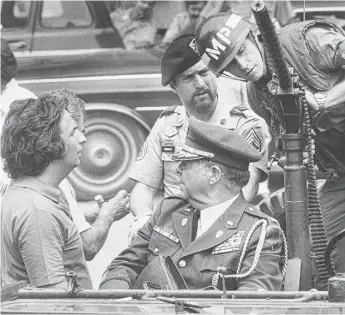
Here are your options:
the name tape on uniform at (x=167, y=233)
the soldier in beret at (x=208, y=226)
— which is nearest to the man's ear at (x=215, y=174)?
the soldier in beret at (x=208, y=226)

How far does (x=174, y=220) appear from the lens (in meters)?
4.35

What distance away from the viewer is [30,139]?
4262 millimetres

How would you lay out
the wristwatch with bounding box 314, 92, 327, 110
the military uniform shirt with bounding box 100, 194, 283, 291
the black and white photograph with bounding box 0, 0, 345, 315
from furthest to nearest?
the wristwatch with bounding box 314, 92, 327, 110 → the military uniform shirt with bounding box 100, 194, 283, 291 → the black and white photograph with bounding box 0, 0, 345, 315

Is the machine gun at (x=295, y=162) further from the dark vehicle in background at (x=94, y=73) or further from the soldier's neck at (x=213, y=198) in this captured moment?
the dark vehicle in background at (x=94, y=73)

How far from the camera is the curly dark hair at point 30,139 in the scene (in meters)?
4.26

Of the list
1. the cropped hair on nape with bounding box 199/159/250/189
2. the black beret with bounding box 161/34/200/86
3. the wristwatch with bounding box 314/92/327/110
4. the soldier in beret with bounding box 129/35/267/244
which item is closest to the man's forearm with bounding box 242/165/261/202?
the soldier in beret with bounding box 129/35/267/244

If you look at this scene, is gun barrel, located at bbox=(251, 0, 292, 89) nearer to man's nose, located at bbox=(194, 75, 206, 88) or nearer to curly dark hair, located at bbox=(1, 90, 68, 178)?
curly dark hair, located at bbox=(1, 90, 68, 178)

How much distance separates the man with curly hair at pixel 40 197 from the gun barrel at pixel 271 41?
2.85 feet

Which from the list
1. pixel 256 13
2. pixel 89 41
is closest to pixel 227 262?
pixel 256 13

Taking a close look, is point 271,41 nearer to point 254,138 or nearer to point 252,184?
point 254,138

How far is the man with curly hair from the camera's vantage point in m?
4.06

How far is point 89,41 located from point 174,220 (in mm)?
2643

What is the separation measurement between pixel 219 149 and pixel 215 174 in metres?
0.10

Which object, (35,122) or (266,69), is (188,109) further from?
(35,122)
